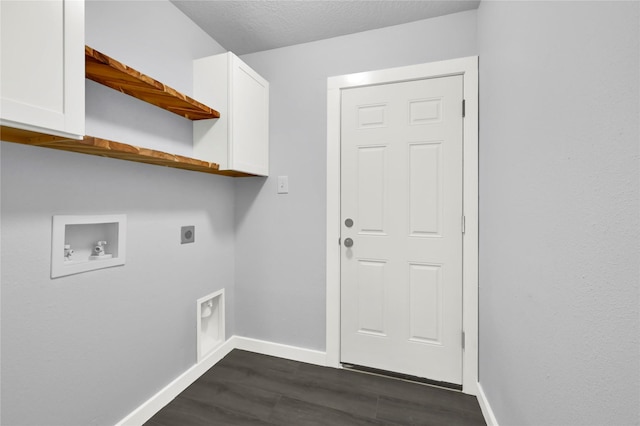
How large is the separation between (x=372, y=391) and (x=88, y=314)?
5.30 ft

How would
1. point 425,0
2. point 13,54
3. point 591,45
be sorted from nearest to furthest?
point 591,45, point 13,54, point 425,0

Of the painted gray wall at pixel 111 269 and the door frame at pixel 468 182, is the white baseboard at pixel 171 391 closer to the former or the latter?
the painted gray wall at pixel 111 269

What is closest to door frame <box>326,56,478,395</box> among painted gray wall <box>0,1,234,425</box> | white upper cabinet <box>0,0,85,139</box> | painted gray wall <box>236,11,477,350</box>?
painted gray wall <box>236,11,477,350</box>

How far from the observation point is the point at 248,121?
1924mm

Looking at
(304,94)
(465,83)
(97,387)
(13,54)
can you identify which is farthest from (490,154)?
(97,387)

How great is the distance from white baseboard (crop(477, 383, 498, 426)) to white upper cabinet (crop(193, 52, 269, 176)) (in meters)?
2.00

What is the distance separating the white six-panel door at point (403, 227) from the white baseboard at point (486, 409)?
151 mm

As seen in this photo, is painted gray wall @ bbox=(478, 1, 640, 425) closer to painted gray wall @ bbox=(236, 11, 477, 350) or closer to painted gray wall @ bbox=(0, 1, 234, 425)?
painted gray wall @ bbox=(236, 11, 477, 350)

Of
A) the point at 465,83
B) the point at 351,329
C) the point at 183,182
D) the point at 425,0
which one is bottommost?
the point at 351,329

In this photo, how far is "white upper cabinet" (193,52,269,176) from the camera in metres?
1.75

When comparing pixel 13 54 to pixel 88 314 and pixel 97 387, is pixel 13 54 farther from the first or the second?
pixel 97 387

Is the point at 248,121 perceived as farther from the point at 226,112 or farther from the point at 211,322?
the point at 211,322

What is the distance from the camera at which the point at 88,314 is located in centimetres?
122

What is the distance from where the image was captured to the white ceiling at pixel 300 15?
1.69 metres
